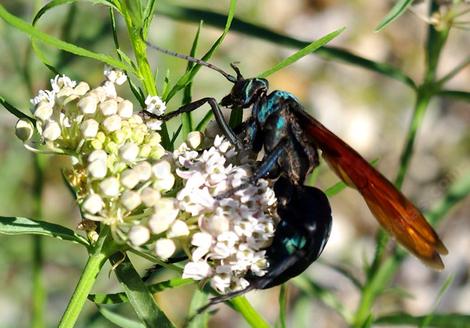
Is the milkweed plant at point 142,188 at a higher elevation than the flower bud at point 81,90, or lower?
lower

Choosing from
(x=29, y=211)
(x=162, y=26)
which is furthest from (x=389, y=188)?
(x=162, y=26)

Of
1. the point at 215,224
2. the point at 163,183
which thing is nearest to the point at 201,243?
the point at 215,224

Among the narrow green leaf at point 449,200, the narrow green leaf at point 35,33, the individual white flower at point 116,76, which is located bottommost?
the narrow green leaf at point 35,33

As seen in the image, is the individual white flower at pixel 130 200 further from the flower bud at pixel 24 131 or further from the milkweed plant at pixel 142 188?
the flower bud at pixel 24 131

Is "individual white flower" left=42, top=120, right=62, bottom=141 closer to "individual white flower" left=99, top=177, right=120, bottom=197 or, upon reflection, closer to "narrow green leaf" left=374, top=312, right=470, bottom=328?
"individual white flower" left=99, top=177, right=120, bottom=197

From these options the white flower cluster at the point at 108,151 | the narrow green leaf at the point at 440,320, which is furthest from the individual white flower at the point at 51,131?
the narrow green leaf at the point at 440,320
